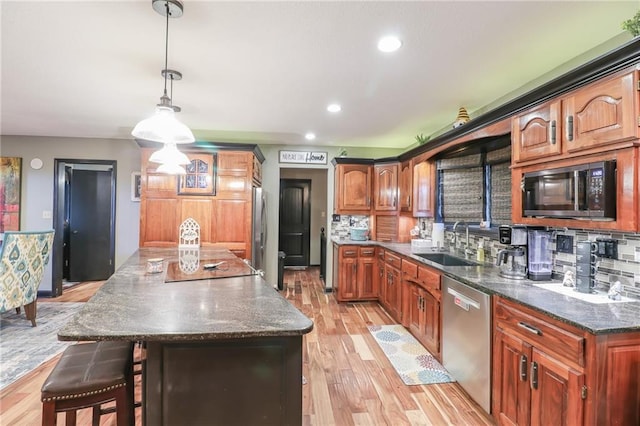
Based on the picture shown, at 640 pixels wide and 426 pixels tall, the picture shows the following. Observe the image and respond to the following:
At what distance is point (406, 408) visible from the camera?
220 cm

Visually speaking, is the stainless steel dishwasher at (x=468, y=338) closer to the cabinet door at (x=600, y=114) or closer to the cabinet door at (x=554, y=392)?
the cabinet door at (x=554, y=392)

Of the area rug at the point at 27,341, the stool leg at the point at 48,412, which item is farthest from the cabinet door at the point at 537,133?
the area rug at the point at 27,341

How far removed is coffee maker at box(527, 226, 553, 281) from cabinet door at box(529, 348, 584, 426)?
757 mm

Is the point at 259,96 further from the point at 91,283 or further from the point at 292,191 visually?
the point at 91,283

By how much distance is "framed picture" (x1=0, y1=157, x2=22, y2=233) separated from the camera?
15.6 feet

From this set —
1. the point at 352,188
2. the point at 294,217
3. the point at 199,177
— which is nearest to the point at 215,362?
the point at 199,177

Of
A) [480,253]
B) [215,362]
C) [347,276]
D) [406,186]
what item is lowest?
[347,276]

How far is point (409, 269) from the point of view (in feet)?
11.1

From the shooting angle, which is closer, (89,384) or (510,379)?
(89,384)

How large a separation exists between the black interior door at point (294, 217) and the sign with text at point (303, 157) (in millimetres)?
2126

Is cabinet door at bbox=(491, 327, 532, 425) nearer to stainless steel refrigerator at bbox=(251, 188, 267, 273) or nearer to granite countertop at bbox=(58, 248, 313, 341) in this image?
granite countertop at bbox=(58, 248, 313, 341)

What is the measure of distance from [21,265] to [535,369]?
15.5ft

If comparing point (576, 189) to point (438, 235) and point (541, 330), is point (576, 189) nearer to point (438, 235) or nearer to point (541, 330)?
point (541, 330)

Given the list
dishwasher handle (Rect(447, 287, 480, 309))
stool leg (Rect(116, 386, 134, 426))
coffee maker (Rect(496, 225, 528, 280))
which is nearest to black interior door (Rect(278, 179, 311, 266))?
dishwasher handle (Rect(447, 287, 480, 309))
